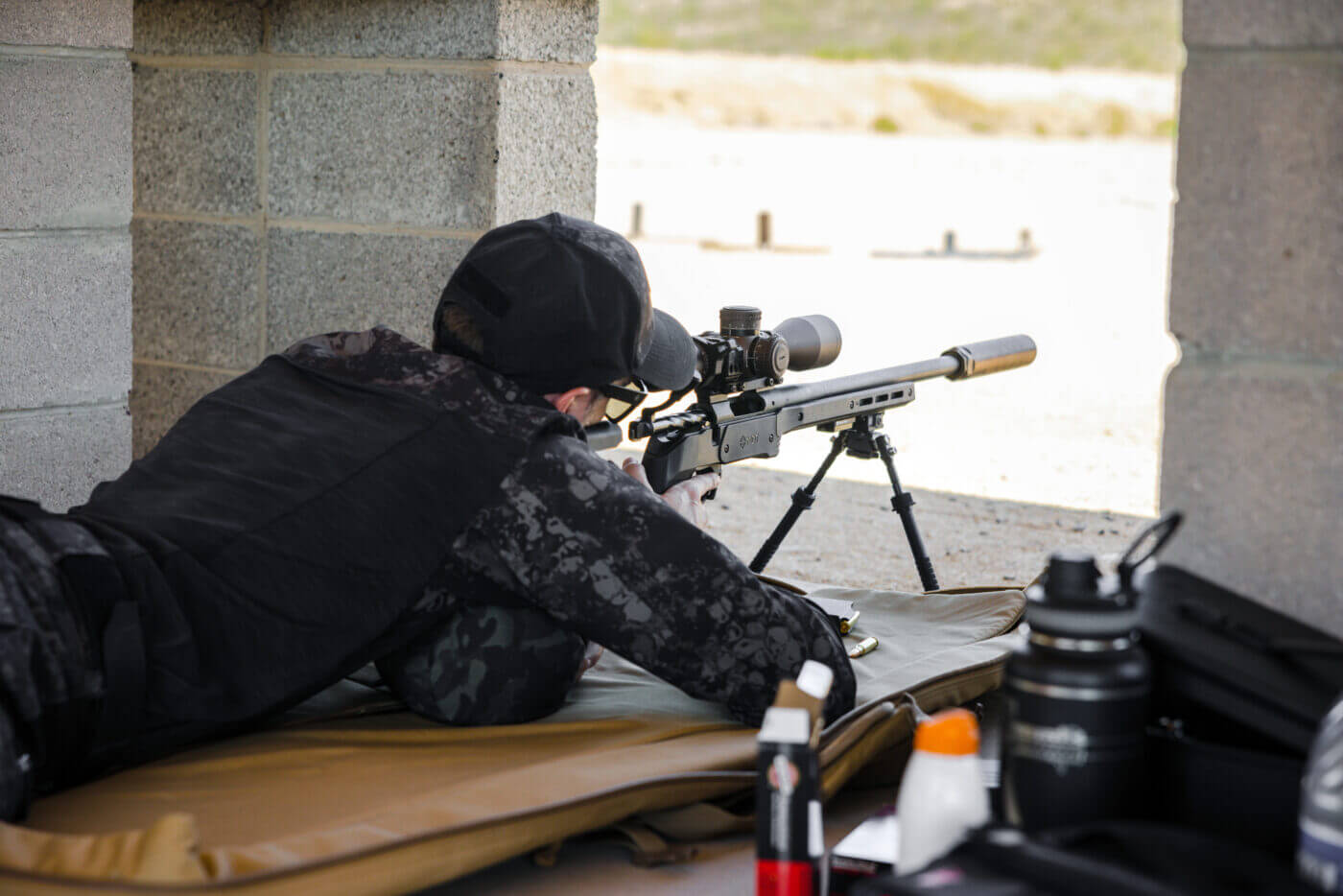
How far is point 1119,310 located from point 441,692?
1077 cm

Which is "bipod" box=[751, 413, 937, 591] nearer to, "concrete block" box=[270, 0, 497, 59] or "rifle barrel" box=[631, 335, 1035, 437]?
"rifle barrel" box=[631, 335, 1035, 437]

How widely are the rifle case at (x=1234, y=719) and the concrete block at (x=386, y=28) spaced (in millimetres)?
2590

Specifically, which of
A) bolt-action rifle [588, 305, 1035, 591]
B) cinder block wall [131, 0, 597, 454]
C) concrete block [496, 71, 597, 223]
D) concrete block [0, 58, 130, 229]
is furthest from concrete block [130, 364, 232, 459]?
bolt-action rifle [588, 305, 1035, 591]

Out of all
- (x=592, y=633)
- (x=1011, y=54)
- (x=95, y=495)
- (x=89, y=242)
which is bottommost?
(x=592, y=633)

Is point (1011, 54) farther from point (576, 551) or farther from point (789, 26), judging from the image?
point (576, 551)

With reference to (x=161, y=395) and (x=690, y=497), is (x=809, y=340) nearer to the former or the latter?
(x=690, y=497)

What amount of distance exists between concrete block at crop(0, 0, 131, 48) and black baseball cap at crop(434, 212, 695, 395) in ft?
5.08

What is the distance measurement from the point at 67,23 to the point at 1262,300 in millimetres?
2631

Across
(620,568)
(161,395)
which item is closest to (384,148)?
(161,395)

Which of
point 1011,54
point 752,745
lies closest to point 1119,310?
point 752,745

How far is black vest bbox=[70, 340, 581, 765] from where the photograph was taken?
2168 millimetres

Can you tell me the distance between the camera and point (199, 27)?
174 inches

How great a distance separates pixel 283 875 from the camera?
6.35ft

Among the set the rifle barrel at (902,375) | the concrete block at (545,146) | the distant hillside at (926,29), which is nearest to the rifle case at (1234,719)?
the rifle barrel at (902,375)
